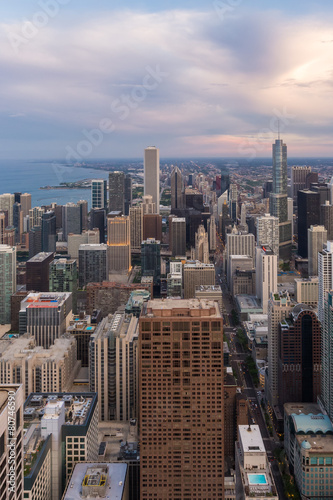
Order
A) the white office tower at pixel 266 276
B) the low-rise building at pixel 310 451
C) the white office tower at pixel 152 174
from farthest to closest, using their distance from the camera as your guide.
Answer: the white office tower at pixel 152 174 < the white office tower at pixel 266 276 < the low-rise building at pixel 310 451

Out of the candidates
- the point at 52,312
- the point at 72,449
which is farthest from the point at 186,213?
the point at 72,449

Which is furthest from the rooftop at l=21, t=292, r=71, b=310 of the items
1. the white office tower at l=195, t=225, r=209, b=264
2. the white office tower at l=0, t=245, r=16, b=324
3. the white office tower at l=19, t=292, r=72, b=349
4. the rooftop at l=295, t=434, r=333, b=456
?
the white office tower at l=195, t=225, r=209, b=264

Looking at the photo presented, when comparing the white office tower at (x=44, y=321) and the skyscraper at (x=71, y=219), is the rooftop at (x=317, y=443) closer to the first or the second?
the white office tower at (x=44, y=321)

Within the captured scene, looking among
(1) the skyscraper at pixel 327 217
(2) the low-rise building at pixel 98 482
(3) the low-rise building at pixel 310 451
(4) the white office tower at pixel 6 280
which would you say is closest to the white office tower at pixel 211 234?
(1) the skyscraper at pixel 327 217

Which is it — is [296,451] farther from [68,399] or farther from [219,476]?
[68,399]

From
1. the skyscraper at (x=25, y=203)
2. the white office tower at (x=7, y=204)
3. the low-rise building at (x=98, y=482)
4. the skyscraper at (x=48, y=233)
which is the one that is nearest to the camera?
the low-rise building at (x=98, y=482)

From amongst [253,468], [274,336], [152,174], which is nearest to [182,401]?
[253,468]
